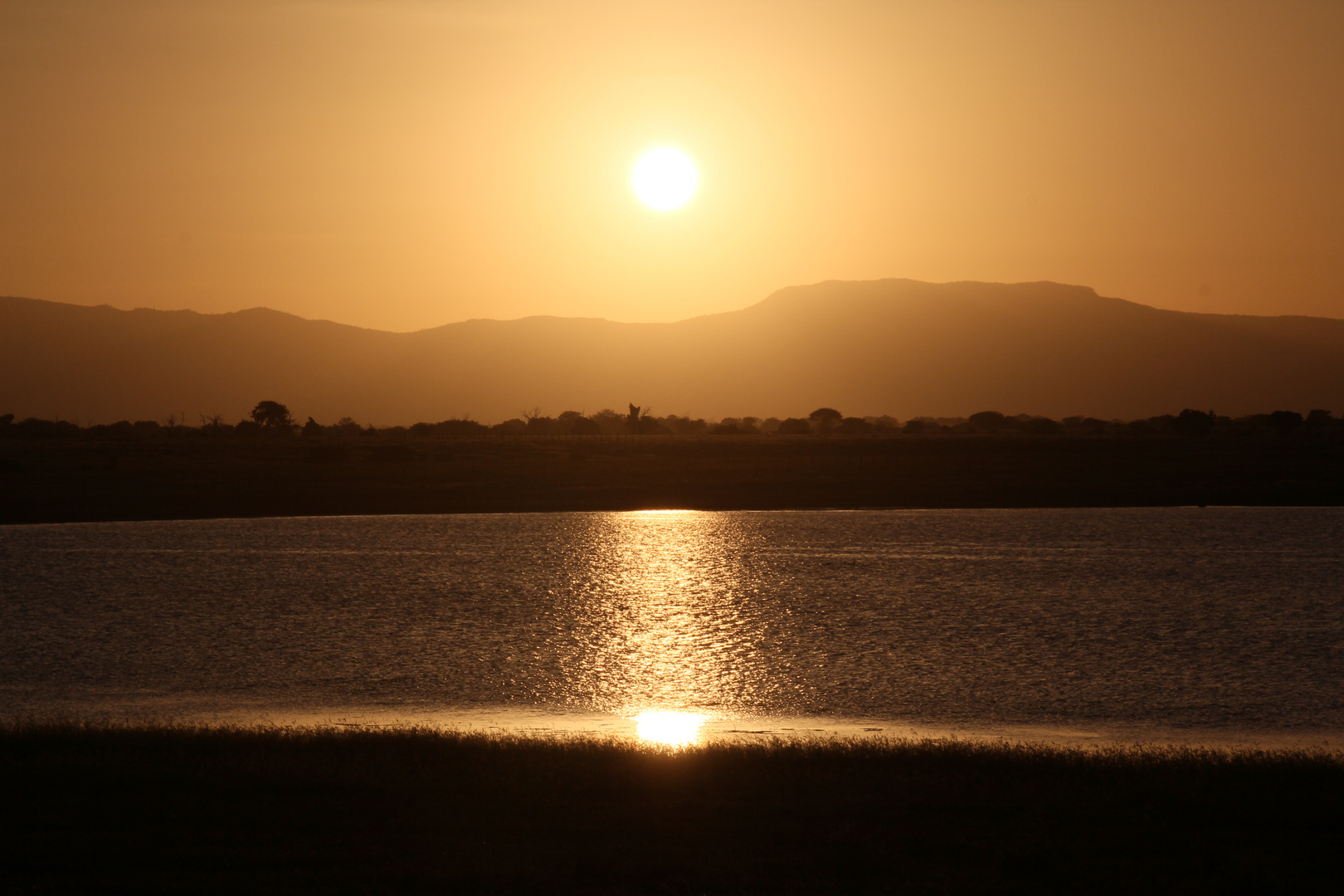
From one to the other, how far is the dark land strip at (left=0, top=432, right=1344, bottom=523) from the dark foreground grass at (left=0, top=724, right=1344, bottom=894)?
168ft

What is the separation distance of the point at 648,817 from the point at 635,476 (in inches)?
2476

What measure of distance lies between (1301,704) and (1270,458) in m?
68.0

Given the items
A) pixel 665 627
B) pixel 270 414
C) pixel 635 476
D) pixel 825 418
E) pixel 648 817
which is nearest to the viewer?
pixel 648 817

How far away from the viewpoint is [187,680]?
21.1 m

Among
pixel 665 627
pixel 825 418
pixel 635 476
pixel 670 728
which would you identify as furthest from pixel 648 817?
pixel 825 418

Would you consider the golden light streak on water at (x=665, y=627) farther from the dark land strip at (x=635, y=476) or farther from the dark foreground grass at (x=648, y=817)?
the dark land strip at (x=635, y=476)

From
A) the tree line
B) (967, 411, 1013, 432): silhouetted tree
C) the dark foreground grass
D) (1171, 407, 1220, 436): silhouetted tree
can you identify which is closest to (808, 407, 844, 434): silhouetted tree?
the tree line

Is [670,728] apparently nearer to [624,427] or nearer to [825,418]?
[624,427]

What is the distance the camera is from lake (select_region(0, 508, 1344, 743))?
61.4 feet

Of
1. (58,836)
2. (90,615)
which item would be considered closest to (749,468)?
(90,615)

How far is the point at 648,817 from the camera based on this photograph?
1137 centimetres

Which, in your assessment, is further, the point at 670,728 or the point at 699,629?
the point at 699,629

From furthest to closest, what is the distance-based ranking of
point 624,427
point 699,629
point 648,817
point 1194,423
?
point 624,427, point 1194,423, point 699,629, point 648,817

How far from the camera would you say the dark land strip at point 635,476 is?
214 feet
